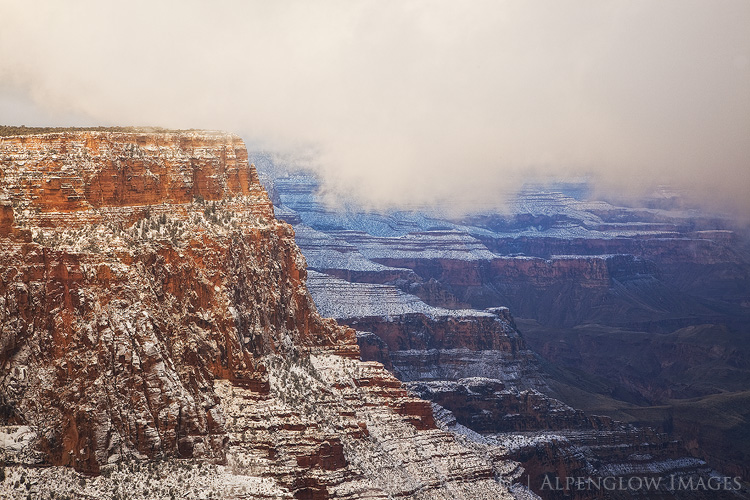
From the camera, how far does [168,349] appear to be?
72.4m

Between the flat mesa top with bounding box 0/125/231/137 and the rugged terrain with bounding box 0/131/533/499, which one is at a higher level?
the flat mesa top with bounding box 0/125/231/137

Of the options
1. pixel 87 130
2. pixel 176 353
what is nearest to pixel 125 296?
pixel 176 353

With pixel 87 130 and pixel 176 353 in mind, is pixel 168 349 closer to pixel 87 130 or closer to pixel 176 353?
→ pixel 176 353

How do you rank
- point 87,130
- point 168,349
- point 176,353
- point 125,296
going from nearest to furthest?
1. point 125,296
2. point 168,349
3. point 176,353
4. point 87,130

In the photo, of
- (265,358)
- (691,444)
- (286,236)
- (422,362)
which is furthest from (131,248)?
(691,444)

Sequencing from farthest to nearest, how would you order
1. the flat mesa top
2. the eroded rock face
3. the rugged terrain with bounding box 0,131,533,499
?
1. the flat mesa top
2. the eroded rock face
3. the rugged terrain with bounding box 0,131,533,499

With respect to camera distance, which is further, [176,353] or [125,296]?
[176,353]

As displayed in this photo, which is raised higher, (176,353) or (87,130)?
(87,130)

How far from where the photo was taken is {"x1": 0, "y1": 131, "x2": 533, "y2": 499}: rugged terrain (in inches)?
2689

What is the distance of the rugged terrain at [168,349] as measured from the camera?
6831 cm

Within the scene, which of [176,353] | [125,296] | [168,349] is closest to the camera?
[125,296]

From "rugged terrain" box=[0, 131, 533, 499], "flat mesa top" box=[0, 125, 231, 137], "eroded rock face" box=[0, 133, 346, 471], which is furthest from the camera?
"flat mesa top" box=[0, 125, 231, 137]

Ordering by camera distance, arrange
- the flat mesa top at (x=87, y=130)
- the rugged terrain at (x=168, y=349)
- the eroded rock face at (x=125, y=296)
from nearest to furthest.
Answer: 1. the rugged terrain at (x=168, y=349)
2. the eroded rock face at (x=125, y=296)
3. the flat mesa top at (x=87, y=130)

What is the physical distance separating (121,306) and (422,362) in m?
88.1
